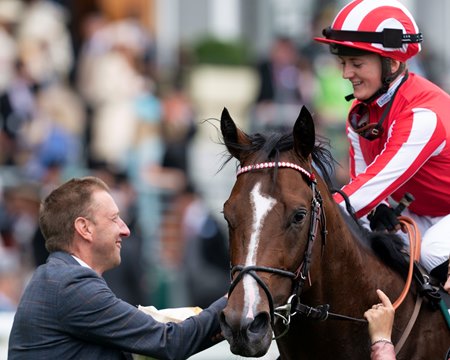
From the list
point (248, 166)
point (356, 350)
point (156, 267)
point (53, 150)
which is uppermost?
point (248, 166)

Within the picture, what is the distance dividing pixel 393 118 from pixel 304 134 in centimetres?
68

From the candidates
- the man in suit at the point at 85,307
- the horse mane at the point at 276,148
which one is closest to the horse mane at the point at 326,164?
the horse mane at the point at 276,148

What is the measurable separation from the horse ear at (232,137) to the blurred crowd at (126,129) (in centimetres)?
613

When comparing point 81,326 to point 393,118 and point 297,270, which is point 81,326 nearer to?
point 297,270

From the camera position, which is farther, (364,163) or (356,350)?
(364,163)

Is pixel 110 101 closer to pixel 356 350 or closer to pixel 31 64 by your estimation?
pixel 31 64

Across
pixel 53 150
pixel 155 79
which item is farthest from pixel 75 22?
pixel 53 150

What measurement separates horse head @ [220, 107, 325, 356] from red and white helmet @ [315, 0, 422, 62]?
65 centimetres

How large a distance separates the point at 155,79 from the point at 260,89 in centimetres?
147

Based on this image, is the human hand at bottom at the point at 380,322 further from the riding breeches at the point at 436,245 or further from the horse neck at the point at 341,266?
the riding breeches at the point at 436,245

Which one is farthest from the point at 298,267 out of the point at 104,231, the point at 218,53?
the point at 218,53

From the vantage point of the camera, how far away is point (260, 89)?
16203 millimetres

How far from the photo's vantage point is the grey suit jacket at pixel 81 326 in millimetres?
5223

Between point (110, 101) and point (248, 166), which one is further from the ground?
point (248, 166)
